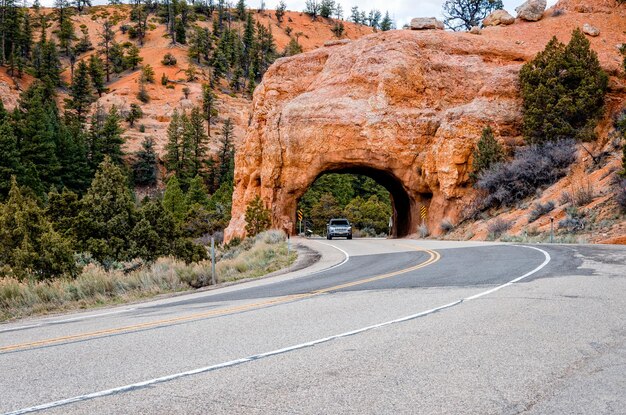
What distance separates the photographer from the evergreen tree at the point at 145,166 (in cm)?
8081

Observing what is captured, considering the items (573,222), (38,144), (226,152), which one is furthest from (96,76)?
(573,222)

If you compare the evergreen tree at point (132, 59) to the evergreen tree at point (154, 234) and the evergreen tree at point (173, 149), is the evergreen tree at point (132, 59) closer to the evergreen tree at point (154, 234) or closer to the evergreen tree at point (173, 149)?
the evergreen tree at point (173, 149)

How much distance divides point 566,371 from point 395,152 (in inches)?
1364

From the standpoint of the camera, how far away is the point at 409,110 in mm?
39656

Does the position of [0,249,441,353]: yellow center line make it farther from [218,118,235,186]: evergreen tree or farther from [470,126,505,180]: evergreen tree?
[218,118,235,186]: evergreen tree

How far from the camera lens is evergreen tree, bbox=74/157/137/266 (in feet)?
79.6

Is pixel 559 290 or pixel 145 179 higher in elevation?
pixel 559 290

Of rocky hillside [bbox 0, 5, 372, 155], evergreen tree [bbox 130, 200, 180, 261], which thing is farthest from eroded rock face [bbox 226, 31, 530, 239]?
rocky hillside [bbox 0, 5, 372, 155]

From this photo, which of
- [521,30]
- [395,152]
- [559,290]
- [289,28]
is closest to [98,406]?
[559,290]

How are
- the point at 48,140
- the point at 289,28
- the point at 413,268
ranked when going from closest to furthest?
the point at 413,268 → the point at 48,140 → the point at 289,28

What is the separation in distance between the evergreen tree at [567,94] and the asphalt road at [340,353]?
24173 mm

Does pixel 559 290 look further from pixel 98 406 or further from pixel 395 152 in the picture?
pixel 395 152

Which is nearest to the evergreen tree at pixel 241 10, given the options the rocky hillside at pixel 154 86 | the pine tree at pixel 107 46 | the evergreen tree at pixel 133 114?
the rocky hillside at pixel 154 86

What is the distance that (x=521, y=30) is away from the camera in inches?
1748
